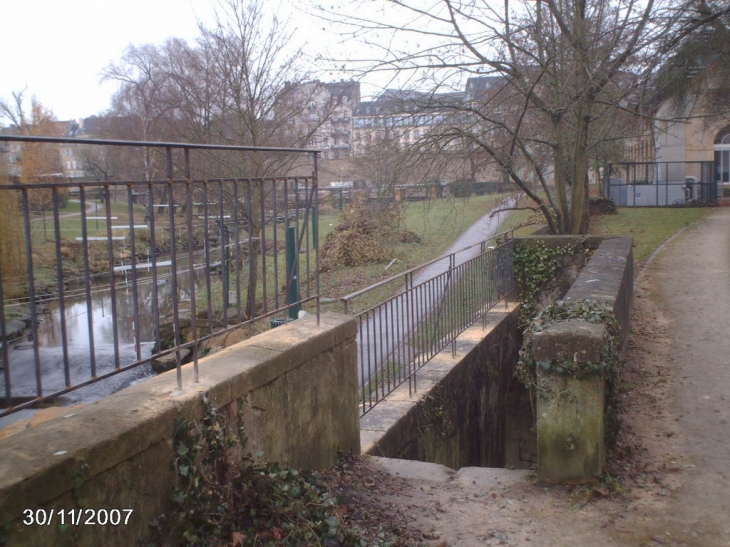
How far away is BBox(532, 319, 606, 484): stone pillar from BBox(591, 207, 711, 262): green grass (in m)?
11.2

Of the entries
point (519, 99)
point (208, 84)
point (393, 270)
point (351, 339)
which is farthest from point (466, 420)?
point (393, 270)

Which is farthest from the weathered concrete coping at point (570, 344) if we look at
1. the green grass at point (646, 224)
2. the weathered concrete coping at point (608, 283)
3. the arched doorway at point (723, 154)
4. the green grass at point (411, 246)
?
the arched doorway at point (723, 154)

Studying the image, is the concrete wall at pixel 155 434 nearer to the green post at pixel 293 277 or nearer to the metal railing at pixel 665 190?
the green post at pixel 293 277

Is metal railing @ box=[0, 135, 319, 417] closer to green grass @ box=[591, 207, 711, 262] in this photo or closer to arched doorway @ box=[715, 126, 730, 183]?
green grass @ box=[591, 207, 711, 262]

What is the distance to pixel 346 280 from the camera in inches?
714

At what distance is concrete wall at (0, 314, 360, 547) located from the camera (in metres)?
2.19

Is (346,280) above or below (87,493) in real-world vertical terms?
below

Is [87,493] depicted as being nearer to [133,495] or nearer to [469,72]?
[133,495]

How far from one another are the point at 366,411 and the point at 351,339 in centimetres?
152

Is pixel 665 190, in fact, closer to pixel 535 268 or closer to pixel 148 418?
pixel 535 268

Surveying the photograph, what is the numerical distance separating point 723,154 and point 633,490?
34469mm

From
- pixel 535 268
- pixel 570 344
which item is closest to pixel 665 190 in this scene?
pixel 535 268

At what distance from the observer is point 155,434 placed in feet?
8.77

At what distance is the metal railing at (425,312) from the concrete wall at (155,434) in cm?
111
